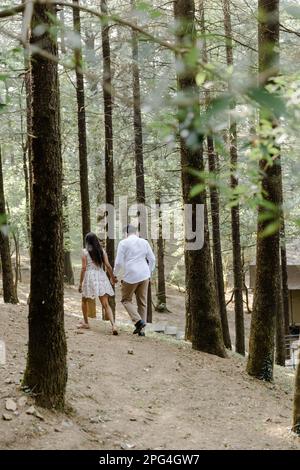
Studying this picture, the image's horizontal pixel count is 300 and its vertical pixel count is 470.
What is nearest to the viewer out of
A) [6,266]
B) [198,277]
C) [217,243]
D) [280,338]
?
[198,277]

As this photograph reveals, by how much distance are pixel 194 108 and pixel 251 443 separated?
16.3ft

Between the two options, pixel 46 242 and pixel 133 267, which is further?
pixel 133 267

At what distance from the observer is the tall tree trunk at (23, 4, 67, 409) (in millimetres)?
5582

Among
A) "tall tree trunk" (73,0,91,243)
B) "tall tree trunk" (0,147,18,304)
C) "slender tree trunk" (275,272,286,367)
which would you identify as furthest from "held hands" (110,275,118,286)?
"slender tree trunk" (275,272,286,367)

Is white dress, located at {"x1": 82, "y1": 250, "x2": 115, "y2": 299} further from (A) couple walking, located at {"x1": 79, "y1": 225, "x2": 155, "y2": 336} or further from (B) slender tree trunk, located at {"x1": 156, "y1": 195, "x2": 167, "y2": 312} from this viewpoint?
(B) slender tree trunk, located at {"x1": 156, "y1": 195, "x2": 167, "y2": 312}

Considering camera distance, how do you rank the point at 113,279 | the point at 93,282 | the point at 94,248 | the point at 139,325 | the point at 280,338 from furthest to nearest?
the point at 280,338
the point at 113,279
the point at 139,325
the point at 93,282
the point at 94,248

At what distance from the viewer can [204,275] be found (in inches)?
371

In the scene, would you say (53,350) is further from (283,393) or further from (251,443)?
(283,393)

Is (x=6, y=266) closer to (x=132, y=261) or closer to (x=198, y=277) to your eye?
(x=132, y=261)

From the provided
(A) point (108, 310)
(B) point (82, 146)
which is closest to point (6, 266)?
(B) point (82, 146)
